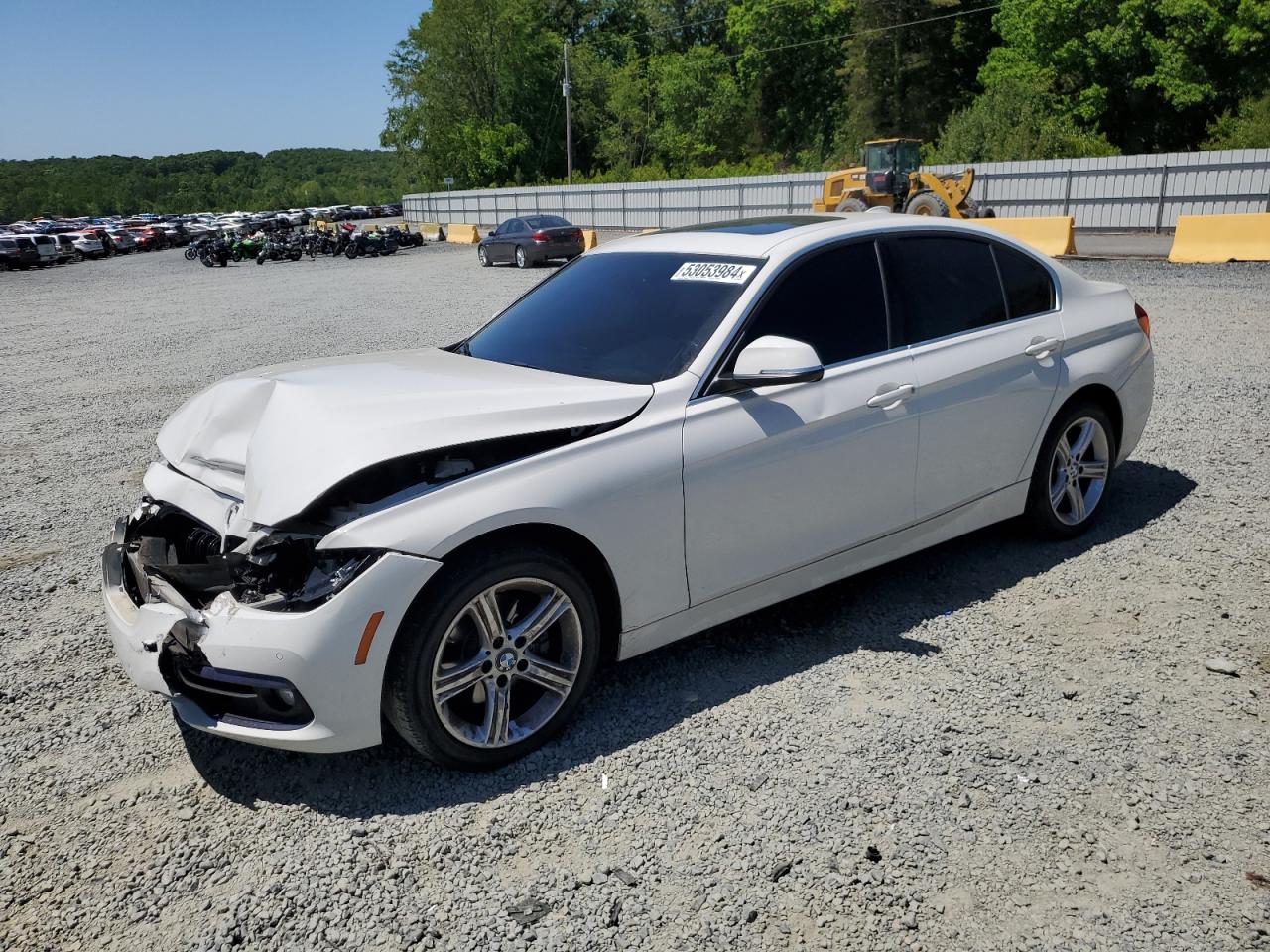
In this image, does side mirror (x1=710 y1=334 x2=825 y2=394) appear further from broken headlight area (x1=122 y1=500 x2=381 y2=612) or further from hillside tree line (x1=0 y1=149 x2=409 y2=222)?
hillside tree line (x1=0 y1=149 x2=409 y2=222)

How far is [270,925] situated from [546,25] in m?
103

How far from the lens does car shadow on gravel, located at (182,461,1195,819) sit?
10.8 feet

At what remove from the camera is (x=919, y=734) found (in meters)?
3.46

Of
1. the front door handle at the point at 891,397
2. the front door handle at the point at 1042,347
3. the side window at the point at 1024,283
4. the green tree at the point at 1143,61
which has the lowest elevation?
the front door handle at the point at 891,397

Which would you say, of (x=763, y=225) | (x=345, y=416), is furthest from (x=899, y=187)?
(x=345, y=416)

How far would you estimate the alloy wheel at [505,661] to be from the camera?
10.4ft

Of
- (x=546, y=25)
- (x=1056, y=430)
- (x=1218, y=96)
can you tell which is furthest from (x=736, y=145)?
(x=1056, y=430)

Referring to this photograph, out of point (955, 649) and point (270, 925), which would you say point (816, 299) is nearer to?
point (955, 649)

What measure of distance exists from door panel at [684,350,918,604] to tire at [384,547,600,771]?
1.73 ft

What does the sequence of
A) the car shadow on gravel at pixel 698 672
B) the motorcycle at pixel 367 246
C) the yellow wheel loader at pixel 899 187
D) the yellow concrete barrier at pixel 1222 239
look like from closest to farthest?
the car shadow on gravel at pixel 698 672 < the yellow concrete barrier at pixel 1222 239 < the yellow wheel loader at pixel 899 187 < the motorcycle at pixel 367 246

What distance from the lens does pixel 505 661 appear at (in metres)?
3.27

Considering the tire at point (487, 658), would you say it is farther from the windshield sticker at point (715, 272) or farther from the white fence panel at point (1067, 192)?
the white fence panel at point (1067, 192)

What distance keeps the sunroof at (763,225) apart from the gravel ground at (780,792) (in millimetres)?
1688

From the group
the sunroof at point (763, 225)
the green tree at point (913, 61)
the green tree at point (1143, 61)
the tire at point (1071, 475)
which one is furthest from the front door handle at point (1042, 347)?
the green tree at point (913, 61)
